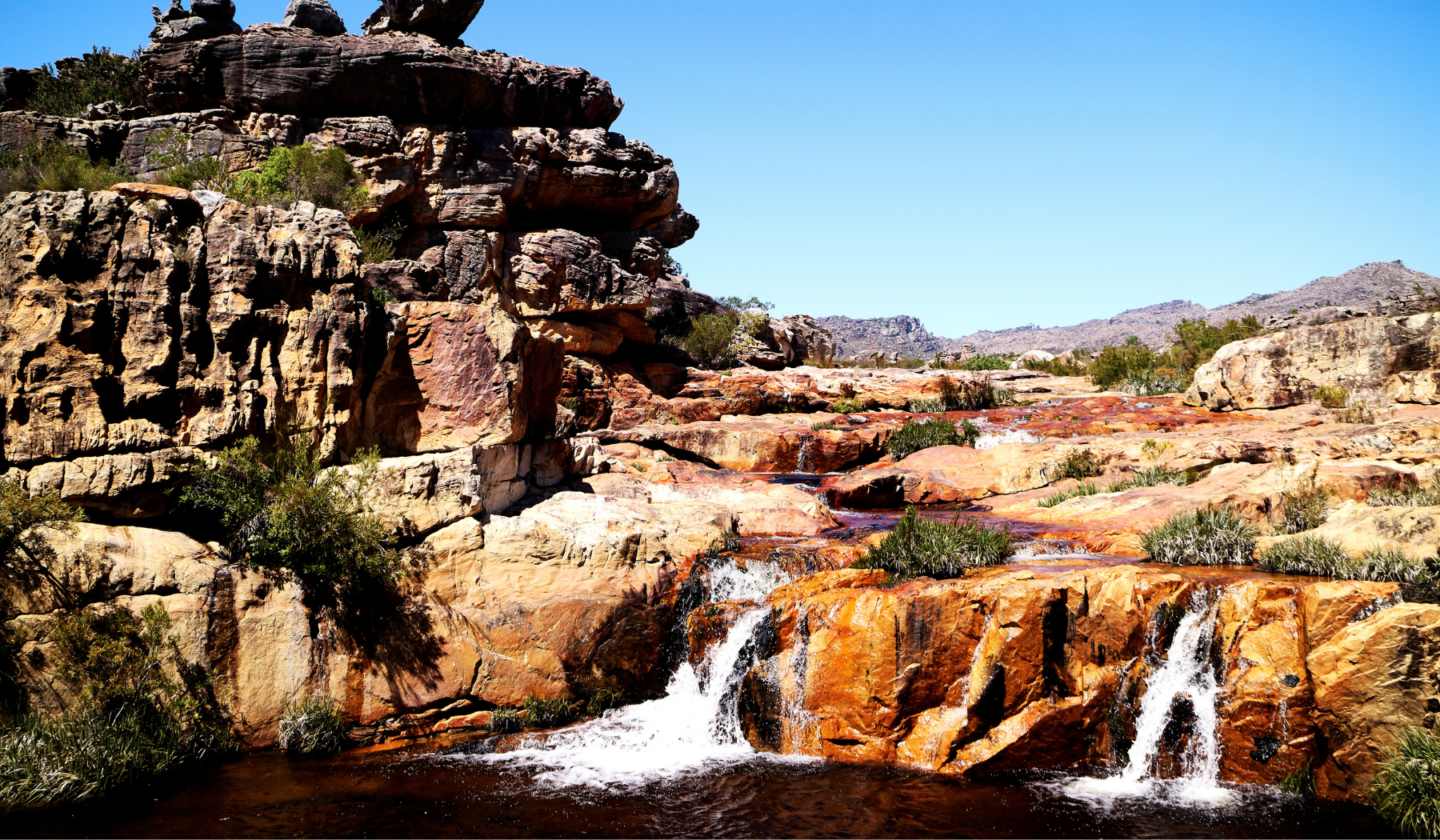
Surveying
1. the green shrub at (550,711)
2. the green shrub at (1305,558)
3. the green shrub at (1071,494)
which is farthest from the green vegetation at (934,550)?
the green shrub at (550,711)

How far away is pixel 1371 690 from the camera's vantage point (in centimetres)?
933

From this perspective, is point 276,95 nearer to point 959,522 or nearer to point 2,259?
point 2,259

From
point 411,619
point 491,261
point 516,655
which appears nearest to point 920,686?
point 516,655

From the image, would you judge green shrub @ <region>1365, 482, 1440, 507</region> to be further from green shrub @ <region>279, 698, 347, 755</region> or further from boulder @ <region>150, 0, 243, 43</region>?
Result: boulder @ <region>150, 0, 243, 43</region>

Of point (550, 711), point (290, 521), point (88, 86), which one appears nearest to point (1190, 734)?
point (550, 711)

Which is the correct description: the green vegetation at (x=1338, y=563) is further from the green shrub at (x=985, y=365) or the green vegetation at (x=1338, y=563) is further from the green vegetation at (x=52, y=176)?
the green shrub at (x=985, y=365)

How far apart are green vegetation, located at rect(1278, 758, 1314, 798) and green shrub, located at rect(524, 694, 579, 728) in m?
8.69

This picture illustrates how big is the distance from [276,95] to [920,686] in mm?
31966

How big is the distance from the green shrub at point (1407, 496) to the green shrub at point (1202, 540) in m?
2.26

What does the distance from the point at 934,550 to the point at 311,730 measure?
892 cm

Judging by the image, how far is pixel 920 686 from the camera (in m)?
11.0

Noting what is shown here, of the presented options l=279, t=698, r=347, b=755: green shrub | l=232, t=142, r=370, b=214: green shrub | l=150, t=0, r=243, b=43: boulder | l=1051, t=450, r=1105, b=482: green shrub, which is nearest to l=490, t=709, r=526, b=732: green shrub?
l=279, t=698, r=347, b=755: green shrub

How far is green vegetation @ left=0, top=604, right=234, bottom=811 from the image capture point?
9258 mm

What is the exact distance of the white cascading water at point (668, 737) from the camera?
10609mm
